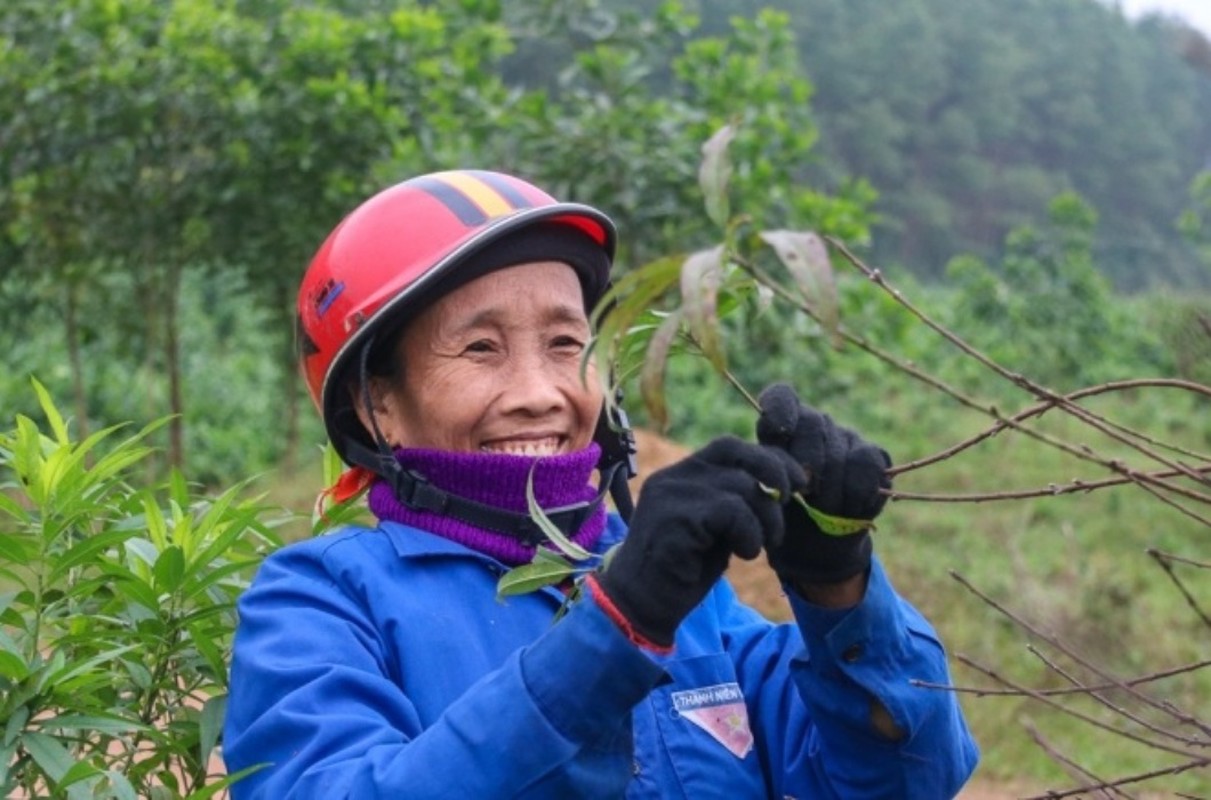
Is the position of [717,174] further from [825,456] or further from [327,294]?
[327,294]

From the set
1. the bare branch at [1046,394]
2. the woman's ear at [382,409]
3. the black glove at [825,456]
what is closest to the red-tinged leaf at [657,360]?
the bare branch at [1046,394]

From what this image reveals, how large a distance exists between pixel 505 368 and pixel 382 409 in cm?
26

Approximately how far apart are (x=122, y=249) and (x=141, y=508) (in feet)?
30.4

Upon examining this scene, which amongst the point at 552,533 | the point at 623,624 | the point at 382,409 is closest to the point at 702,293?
the point at 623,624

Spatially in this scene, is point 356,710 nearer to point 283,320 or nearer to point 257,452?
point 283,320

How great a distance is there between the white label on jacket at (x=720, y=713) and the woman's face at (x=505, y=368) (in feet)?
1.17

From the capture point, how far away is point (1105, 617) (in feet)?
39.3

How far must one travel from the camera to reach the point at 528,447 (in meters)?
2.41

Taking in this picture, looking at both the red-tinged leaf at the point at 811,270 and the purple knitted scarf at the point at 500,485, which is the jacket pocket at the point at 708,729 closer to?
the purple knitted scarf at the point at 500,485

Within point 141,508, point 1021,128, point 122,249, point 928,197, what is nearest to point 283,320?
point 122,249

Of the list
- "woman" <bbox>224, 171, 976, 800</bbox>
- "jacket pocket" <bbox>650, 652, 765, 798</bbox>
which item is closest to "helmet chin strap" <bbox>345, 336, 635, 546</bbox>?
"woman" <bbox>224, 171, 976, 800</bbox>

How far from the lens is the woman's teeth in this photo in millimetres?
2404

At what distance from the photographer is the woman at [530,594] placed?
1911 mm

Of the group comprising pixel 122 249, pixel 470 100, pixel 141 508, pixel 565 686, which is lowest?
pixel 122 249
